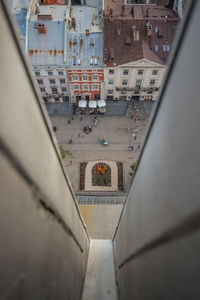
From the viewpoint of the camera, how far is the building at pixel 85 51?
69.8 feet

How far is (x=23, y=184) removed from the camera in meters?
1.80

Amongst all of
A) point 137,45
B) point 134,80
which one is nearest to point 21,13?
point 137,45

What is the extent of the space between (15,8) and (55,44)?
6.42m

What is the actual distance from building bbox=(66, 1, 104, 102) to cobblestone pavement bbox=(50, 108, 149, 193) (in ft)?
12.0

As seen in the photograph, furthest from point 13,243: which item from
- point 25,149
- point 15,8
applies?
point 15,8

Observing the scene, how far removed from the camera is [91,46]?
21.4 metres

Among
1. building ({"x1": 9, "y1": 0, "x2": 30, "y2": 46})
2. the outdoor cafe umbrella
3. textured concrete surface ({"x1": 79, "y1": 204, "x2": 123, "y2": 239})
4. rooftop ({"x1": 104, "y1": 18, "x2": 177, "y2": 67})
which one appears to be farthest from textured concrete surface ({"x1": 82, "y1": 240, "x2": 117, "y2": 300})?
building ({"x1": 9, "y1": 0, "x2": 30, "y2": 46})

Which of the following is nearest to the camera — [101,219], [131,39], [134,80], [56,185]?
[56,185]

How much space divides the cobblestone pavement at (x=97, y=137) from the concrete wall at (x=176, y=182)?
1563 centimetres

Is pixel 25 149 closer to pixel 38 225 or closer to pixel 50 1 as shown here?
pixel 38 225

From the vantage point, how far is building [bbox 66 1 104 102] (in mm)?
21281

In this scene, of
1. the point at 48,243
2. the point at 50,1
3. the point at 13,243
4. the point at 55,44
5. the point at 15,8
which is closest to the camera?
the point at 13,243

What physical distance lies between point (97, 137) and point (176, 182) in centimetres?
1960

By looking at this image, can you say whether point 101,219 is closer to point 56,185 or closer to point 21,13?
point 56,185
